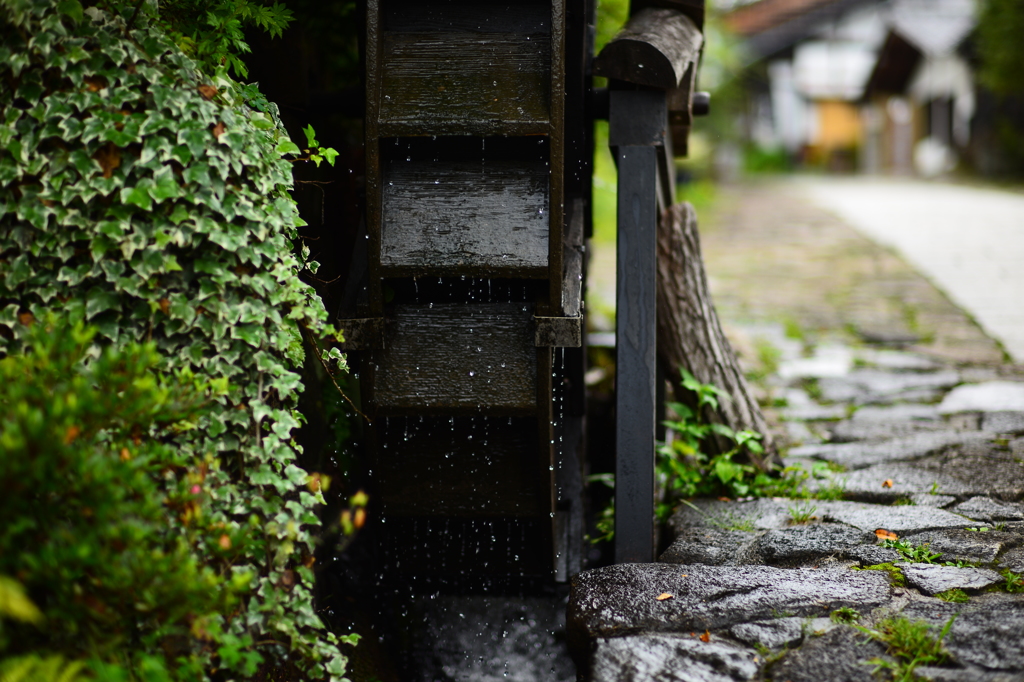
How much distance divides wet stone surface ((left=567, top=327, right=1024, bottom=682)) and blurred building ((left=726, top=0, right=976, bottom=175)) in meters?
21.4

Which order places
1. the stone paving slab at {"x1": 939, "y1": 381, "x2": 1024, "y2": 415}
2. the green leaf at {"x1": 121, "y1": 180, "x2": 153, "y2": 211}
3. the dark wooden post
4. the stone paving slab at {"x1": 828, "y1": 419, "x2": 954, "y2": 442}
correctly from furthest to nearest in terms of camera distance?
the stone paving slab at {"x1": 939, "y1": 381, "x2": 1024, "y2": 415}
the stone paving slab at {"x1": 828, "y1": 419, "x2": 954, "y2": 442}
the dark wooden post
the green leaf at {"x1": 121, "y1": 180, "x2": 153, "y2": 211}

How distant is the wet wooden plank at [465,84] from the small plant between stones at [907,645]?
5.44 feet

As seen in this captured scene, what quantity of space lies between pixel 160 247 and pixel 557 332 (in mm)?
1184

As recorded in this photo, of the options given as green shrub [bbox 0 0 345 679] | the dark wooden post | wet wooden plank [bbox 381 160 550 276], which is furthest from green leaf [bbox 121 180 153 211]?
the dark wooden post

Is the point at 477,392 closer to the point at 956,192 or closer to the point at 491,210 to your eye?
the point at 491,210

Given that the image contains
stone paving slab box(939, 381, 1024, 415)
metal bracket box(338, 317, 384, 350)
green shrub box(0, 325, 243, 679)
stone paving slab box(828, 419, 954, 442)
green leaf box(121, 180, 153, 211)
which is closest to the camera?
green shrub box(0, 325, 243, 679)

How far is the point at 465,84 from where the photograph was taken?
2596mm

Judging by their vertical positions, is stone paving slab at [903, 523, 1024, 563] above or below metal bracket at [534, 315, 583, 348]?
below

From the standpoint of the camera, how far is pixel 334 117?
353 centimetres

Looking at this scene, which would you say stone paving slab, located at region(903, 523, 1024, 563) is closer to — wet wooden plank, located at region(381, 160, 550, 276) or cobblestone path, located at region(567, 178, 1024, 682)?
cobblestone path, located at region(567, 178, 1024, 682)

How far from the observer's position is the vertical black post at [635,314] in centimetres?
274

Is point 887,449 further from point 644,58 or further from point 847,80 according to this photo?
point 847,80

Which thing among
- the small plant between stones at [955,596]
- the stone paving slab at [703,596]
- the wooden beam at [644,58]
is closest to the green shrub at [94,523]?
the stone paving slab at [703,596]

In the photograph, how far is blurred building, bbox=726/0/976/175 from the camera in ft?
75.7
